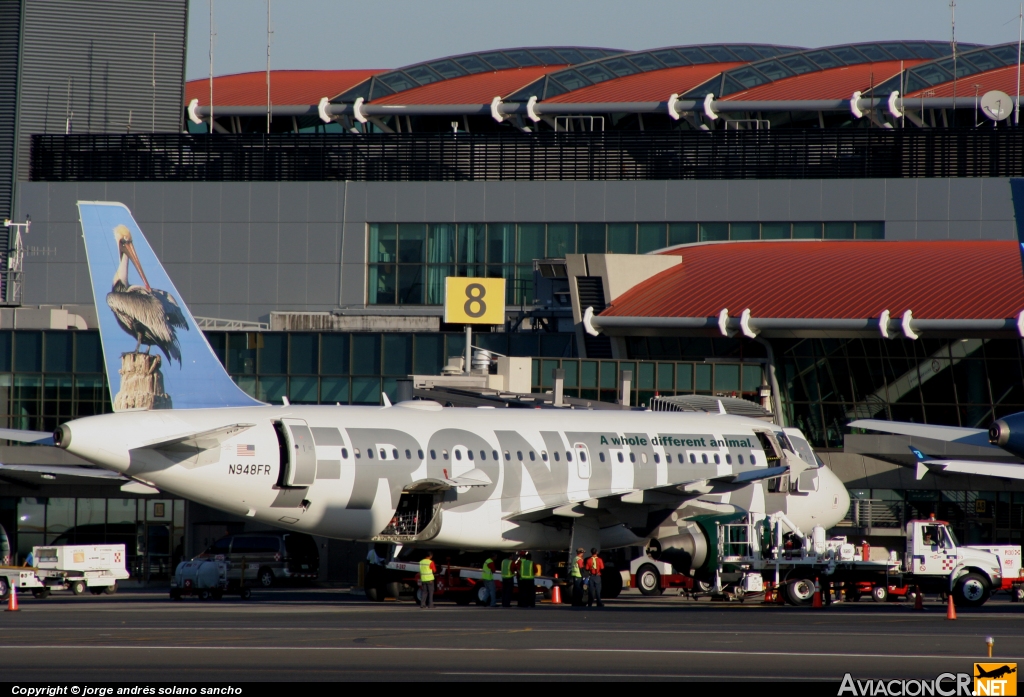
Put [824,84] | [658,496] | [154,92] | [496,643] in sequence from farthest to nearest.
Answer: [824,84]
[154,92]
[658,496]
[496,643]

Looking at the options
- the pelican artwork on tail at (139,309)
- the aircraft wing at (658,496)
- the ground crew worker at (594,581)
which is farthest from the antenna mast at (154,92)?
the ground crew worker at (594,581)

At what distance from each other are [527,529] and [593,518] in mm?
1626

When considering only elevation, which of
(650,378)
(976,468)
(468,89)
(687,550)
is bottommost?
(687,550)

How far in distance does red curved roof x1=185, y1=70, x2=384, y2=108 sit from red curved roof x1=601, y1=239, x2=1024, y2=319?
34604 mm

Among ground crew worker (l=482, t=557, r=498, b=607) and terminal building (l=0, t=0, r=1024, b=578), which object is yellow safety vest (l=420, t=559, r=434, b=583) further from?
terminal building (l=0, t=0, r=1024, b=578)

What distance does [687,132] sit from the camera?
2707 inches

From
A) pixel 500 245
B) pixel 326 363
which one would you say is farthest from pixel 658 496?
pixel 500 245

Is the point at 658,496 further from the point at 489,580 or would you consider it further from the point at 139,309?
the point at 139,309

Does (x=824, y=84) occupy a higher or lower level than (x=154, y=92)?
higher

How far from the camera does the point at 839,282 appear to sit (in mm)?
55031

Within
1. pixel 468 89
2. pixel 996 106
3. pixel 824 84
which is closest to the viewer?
pixel 996 106

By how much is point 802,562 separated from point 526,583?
6476 millimetres

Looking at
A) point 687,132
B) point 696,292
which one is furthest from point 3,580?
point 687,132

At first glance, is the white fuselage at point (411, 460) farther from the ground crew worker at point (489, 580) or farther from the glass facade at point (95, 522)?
the glass facade at point (95, 522)
